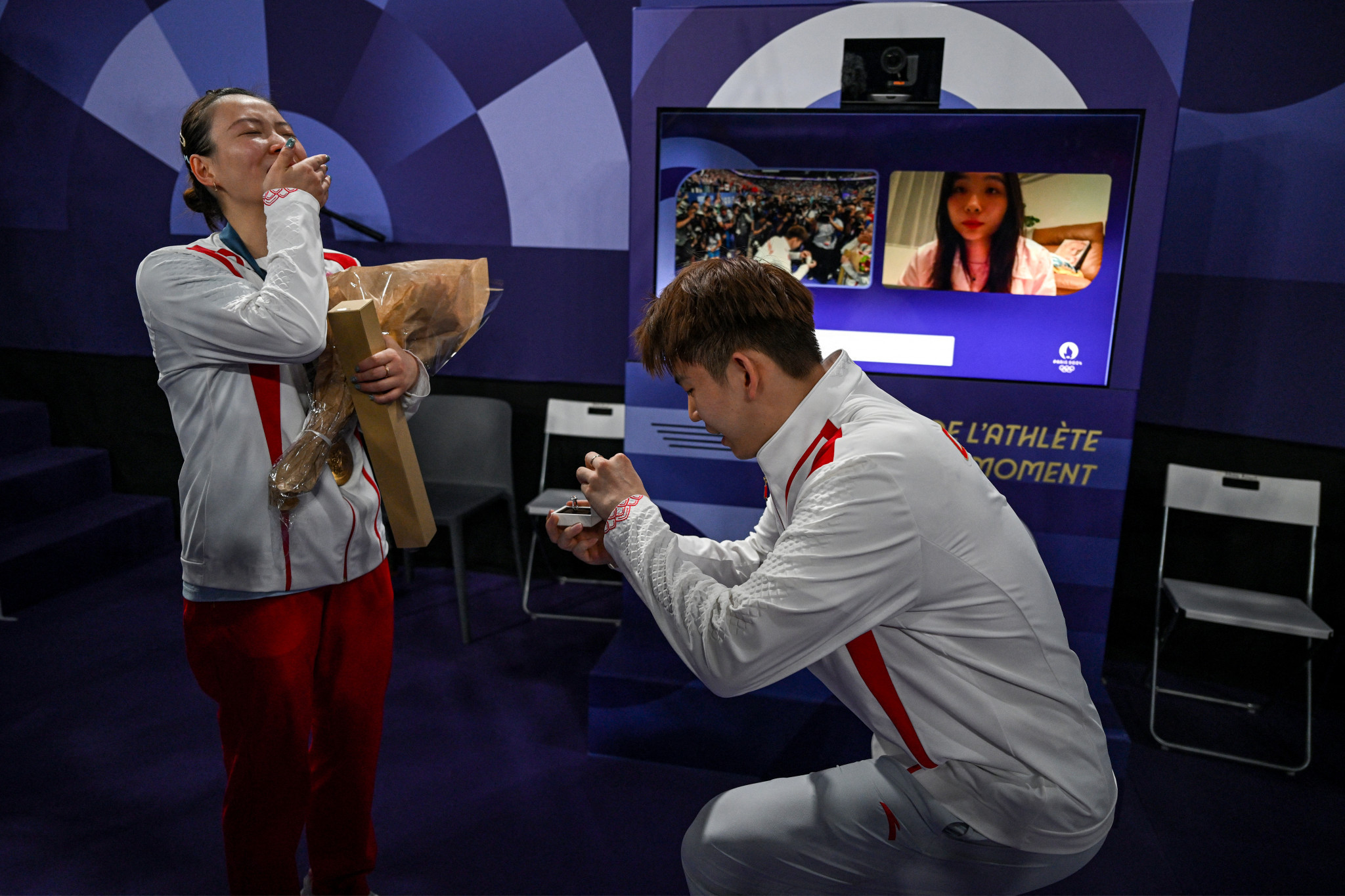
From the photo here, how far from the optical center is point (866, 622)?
4.24ft

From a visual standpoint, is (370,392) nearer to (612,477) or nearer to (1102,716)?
(612,477)

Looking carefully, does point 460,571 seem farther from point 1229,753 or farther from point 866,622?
point 1229,753

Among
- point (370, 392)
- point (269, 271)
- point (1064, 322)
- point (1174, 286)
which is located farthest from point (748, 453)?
point (1174, 286)

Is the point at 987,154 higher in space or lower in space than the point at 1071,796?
higher

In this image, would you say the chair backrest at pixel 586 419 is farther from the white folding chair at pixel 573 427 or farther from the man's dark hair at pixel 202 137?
the man's dark hair at pixel 202 137

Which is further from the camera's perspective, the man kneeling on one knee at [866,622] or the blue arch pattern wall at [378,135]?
the blue arch pattern wall at [378,135]

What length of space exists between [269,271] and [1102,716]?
9.07ft

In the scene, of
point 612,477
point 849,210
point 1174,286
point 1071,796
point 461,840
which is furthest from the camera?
point 1174,286

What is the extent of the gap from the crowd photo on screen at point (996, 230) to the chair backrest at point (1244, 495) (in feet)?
3.64

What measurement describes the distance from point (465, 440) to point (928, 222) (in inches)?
93.7

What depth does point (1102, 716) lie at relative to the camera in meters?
2.79

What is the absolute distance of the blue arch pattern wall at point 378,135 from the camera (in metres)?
4.05

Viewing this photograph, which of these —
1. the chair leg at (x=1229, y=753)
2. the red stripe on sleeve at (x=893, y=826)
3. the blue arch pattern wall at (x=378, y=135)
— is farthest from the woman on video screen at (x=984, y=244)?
the red stripe on sleeve at (x=893, y=826)

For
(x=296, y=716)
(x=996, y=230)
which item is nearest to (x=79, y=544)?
(x=296, y=716)
